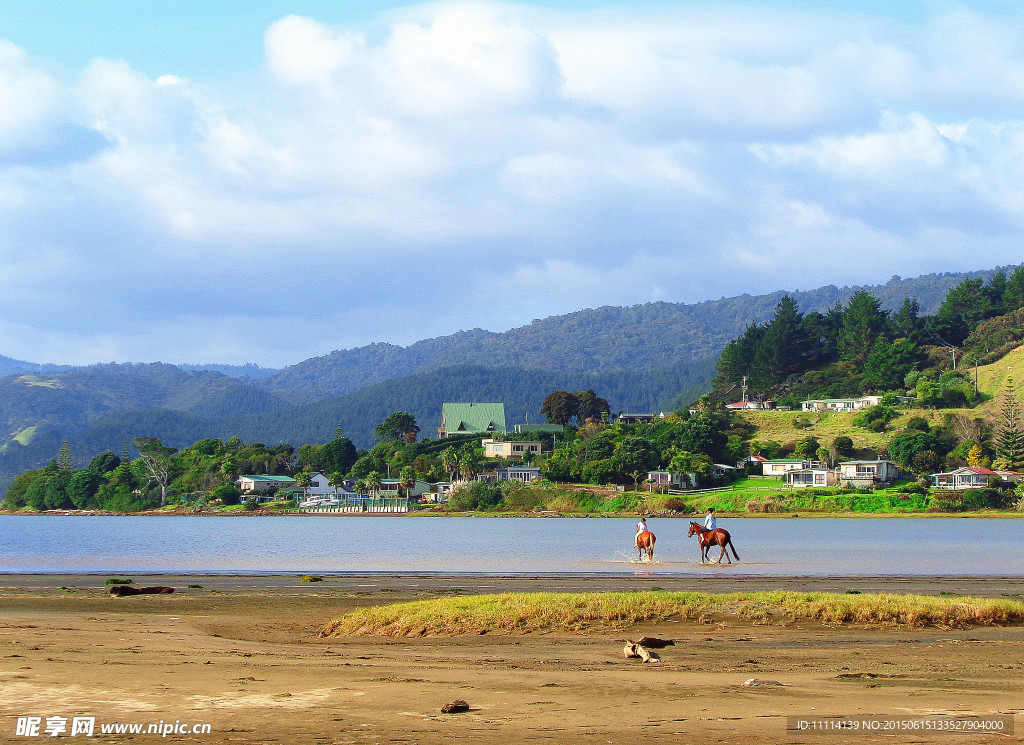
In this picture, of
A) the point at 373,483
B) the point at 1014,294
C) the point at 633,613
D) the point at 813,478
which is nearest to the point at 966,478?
the point at 813,478

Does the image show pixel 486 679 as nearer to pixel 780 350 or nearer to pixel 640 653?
pixel 640 653

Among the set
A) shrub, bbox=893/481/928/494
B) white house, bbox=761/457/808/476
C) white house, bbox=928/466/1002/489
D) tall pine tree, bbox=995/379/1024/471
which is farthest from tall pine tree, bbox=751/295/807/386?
white house, bbox=928/466/1002/489

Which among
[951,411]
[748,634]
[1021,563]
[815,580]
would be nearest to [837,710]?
[748,634]

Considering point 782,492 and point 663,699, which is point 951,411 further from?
point 663,699

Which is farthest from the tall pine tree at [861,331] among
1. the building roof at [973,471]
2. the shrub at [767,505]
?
the shrub at [767,505]

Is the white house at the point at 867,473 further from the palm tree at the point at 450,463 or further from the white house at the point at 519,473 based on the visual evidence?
the palm tree at the point at 450,463

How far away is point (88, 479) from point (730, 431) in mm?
100871

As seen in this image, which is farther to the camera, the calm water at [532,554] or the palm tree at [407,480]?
the palm tree at [407,480]

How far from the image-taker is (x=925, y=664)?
15258mm

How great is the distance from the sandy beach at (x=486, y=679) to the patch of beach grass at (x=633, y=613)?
478 mm

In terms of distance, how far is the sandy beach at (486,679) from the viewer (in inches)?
416

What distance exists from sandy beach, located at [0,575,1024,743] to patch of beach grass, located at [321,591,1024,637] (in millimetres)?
478

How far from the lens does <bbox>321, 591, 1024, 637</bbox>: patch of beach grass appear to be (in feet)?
63.5

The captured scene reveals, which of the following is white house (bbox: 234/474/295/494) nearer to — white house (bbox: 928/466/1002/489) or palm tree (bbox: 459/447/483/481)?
palm tree (bbox: 459/447/483/481)
